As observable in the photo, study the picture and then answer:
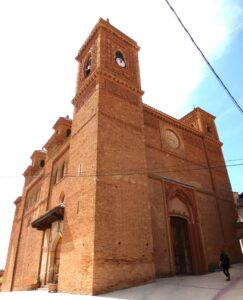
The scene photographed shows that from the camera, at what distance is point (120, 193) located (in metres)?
10.8

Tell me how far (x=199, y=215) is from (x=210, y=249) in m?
1.84

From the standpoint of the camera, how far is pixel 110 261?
9.16 m

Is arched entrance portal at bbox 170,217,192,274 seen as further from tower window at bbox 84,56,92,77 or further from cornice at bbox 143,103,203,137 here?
tower window at bbox 84,56,92,77

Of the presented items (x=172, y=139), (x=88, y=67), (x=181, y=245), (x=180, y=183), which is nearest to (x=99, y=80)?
(x=88, y=67)

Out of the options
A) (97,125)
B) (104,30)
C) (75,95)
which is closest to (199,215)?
(97,125)

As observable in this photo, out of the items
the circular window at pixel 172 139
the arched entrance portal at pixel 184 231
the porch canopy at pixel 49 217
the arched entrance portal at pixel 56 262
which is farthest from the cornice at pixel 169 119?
the arched entrance portal at pixel 56 262

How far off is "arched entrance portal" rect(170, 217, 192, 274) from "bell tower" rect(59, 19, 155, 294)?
11.3 feet

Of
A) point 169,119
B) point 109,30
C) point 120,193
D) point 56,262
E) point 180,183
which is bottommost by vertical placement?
point 56,262

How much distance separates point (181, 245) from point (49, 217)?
280 inches

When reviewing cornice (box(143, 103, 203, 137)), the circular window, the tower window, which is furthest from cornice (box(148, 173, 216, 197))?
the tower window

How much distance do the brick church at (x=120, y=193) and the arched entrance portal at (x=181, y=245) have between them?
5cm

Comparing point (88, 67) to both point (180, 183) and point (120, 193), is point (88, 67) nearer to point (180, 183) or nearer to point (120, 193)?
point (120, 193)

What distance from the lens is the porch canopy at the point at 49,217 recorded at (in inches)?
472

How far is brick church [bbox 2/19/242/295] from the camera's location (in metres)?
9.76
